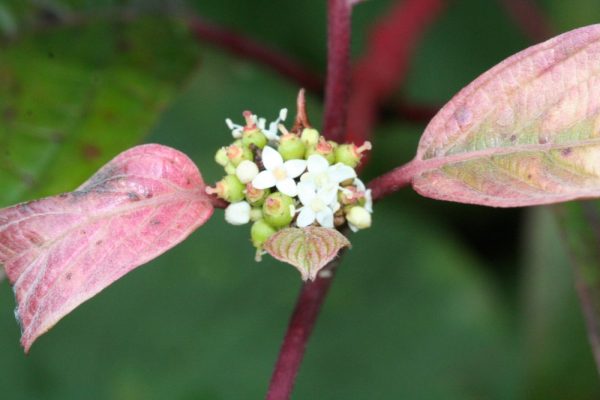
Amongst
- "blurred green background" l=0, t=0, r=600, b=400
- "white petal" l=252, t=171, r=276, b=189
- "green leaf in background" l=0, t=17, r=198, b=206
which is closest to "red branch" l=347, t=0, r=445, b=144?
"blurred green background" l=0, t=0, r=600, b=400

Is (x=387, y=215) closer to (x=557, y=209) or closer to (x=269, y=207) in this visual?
(x=557, y=209)

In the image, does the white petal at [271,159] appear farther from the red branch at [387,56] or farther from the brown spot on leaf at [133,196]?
the red branch at [387,56]


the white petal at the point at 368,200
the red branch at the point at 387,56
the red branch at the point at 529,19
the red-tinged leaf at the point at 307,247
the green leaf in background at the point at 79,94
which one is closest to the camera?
the red-tinged leaf at the point at 307,247

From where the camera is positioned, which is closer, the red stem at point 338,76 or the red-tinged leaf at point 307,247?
the red-tinged leaf at point 307,247

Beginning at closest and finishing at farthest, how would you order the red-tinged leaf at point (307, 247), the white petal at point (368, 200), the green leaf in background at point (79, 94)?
1. the red-tinged leaf at point (307, 247)
2. the white petal at point (368, 200)
3. the green leaf in background at point (79, 94)

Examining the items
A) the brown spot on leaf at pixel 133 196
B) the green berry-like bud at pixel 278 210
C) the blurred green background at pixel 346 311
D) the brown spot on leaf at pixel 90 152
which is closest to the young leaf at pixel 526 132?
the green berry-like bud at pixel 278 210

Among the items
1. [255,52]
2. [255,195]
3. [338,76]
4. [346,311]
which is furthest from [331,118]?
[346,311]
